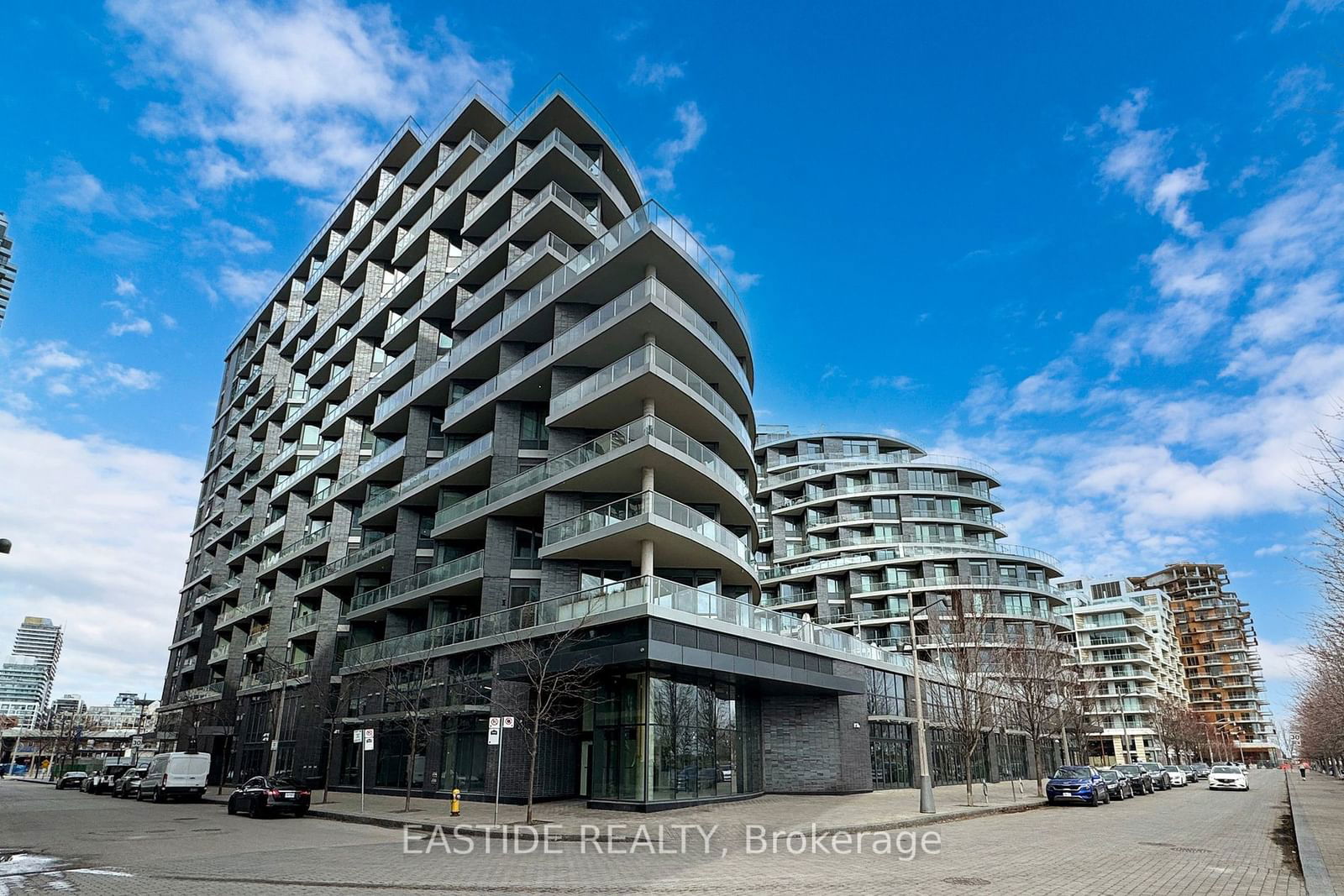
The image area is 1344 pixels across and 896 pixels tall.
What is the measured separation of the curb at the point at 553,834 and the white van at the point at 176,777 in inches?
553

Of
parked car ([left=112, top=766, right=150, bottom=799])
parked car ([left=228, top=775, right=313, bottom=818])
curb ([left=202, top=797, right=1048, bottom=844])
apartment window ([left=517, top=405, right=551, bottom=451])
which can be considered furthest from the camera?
parked car ([left=112, top=766, right=150, bottom=799])

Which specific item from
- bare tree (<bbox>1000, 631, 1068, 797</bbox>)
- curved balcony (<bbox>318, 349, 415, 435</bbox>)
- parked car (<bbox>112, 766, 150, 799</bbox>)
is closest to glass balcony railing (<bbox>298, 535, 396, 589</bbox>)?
curved balcony (<bbox>318, 349, 415, 435</bbox>)

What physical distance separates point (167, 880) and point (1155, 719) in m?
95.9

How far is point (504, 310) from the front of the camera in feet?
124

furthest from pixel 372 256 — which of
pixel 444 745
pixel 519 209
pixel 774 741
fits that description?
pixel 774 741

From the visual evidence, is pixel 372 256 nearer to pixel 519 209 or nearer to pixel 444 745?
pixel 519 209

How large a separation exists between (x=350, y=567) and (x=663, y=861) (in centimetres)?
3349

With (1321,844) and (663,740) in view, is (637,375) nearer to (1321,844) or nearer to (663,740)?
(663,740)

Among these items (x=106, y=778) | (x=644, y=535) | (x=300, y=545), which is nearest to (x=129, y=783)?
(x=106, y=778)

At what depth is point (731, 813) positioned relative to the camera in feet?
79.7

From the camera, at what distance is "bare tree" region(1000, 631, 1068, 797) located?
3766 centimetres

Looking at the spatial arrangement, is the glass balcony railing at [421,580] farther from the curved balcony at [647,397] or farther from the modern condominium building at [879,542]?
the modern condominium building at [879,542]

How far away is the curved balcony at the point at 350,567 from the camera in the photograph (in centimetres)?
4159

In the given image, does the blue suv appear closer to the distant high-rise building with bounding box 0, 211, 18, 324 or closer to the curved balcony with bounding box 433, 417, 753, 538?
the curved balcony with bounding box 433, 417, 753, 538
